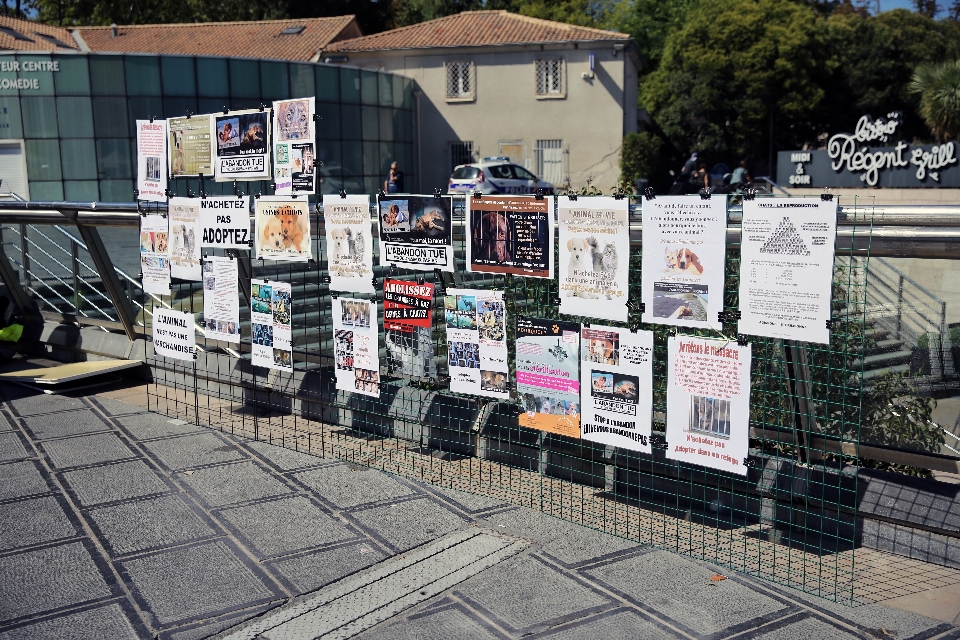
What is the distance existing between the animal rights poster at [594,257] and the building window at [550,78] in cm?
3634

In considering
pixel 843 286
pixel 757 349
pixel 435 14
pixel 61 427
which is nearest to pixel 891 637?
pixel 757 349

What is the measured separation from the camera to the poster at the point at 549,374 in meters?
4.98

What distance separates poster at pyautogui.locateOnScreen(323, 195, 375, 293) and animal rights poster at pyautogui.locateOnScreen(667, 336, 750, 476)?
2.34m

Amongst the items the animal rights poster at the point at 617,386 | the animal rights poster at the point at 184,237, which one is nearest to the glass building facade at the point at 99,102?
the animal rights poster at the point at 184,237

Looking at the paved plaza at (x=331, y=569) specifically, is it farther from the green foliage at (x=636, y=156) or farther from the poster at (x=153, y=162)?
the green foliage at (x=636, y=156)

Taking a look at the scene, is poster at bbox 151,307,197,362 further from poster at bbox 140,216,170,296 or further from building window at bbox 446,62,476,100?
building window at bbox 446,62,476,100

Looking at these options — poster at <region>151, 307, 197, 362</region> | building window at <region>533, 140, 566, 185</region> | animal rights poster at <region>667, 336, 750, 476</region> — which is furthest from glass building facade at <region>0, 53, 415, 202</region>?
animal rights poster at <region>667, 336, 750, 476</region>

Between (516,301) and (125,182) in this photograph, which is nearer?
(516,301)

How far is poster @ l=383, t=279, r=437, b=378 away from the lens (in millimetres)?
5730

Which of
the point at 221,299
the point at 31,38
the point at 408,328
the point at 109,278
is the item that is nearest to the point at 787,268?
the point at 408,328

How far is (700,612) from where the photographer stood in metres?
4.09

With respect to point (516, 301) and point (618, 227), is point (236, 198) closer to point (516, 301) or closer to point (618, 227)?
point (516, 301)

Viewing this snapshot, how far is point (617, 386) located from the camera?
15.8 ft

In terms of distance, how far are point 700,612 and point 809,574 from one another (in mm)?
752
